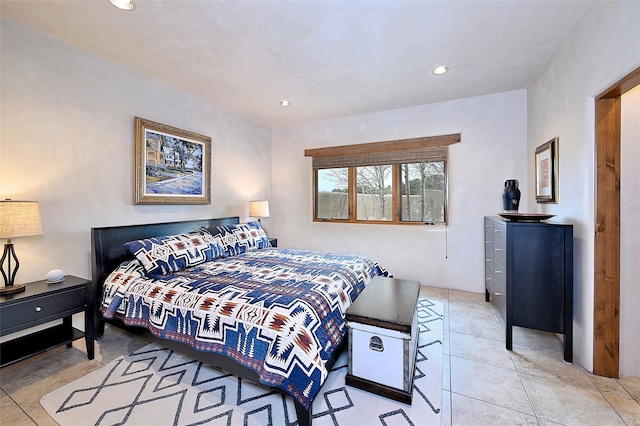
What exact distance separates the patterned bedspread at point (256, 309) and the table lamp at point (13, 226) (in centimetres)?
59

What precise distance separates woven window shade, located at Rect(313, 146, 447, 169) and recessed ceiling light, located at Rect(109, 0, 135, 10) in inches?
122

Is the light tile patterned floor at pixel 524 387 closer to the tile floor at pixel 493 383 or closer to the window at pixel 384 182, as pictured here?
the tile floor at pixel 493 383

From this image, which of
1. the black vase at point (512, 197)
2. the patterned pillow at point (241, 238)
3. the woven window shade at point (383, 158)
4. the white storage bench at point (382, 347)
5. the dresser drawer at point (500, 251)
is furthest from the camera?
the woven window shade at point (383, 158)

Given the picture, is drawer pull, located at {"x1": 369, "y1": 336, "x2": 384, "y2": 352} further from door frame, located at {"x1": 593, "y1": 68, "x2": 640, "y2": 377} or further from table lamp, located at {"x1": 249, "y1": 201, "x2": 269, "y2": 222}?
table lamp, located at {"x1": 249, "y1": 201, "x2": 269, "y2": 222}

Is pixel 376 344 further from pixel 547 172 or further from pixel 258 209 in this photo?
pixel 258 209

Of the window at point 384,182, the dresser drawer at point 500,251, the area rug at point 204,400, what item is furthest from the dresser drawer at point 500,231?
the area rug at point 204,400

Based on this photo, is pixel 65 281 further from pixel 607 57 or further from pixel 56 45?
pixel 607 57

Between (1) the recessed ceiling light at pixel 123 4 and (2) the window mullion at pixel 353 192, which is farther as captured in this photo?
(2) the window mullion at pixel 353 192

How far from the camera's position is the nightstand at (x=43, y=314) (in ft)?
6.08

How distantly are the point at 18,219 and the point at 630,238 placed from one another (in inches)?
170

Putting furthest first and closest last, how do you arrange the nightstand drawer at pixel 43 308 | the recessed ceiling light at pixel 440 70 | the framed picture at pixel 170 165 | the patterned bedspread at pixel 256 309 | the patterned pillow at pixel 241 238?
the patterned pillow at pixel 241 238 < the framed picture at pixel 170 165 < the recessed ceiling light at pixel 440 70 < the nightstand drawer at pixel 43 308 < the patterned bedspread at pixel 256 309

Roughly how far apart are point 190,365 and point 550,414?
7.96 ft

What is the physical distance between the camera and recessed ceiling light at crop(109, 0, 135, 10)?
190cm

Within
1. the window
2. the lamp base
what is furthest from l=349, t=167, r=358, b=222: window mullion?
the lamp base
